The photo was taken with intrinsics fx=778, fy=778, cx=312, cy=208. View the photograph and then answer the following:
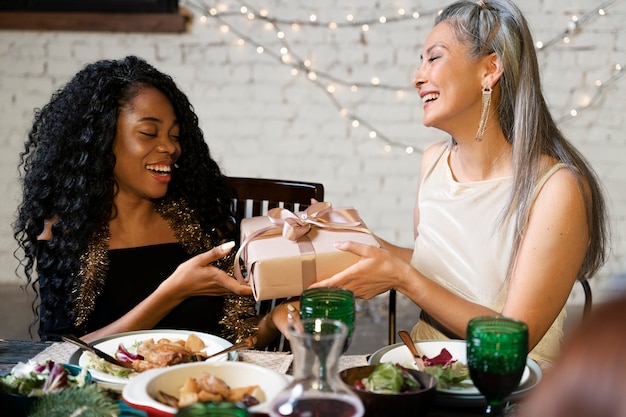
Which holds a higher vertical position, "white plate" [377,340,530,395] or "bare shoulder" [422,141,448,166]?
"bare shoulder" [422,141,448,166]

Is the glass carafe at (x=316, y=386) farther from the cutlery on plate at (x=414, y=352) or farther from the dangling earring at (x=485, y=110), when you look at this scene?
the dangling earring at (x=485, y=110)

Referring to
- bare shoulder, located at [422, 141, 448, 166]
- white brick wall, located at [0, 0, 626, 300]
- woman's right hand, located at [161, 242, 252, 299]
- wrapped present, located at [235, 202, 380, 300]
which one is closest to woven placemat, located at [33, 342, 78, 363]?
woman's right hand, located at [161, 242, 252, 299]

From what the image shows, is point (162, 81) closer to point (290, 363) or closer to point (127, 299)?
point (127, 299)

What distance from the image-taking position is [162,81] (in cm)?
211

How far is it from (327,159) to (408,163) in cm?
45

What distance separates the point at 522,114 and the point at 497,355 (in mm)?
881

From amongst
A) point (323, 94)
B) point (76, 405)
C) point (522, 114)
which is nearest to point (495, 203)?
point (522, 114)

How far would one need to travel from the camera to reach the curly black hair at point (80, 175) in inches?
78.0

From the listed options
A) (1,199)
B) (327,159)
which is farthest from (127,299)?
(1,199)

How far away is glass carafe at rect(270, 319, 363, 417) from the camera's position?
40.0 inches

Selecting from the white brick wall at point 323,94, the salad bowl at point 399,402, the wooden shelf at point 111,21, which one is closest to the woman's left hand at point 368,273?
the salad bowl at point 399,402

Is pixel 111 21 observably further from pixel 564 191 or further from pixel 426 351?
pixel 426 351

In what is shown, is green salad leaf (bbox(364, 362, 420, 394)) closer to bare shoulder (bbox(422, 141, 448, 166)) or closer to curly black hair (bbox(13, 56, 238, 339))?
curly black hair (bbox(13, 56, 238, 339))

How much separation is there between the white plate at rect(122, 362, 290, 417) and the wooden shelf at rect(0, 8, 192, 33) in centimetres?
326
